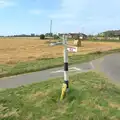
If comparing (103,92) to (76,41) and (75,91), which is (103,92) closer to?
(75,91)

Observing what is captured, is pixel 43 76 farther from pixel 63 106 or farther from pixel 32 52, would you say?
pixel 32 52

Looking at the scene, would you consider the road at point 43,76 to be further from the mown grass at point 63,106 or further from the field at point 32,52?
the field at point 32,52

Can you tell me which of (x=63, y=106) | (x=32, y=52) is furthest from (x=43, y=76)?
(x=32, y=52)

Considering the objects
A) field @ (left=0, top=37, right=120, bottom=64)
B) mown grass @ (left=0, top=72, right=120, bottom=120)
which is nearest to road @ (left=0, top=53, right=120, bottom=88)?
mown grass @ (left=0, top=72, right=120, bottom=120)

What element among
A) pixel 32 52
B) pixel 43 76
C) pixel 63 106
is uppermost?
pixel 63 106

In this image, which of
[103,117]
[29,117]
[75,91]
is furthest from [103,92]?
[29,117]

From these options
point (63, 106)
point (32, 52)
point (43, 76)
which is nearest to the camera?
point (63, 106)

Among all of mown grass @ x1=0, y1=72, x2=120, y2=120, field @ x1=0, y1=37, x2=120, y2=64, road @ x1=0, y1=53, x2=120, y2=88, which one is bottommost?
field @ x1=0, y1=37, x2=120, y2=64

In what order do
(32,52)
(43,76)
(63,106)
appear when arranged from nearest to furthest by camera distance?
(63,106) < (43,76) < (32,52)

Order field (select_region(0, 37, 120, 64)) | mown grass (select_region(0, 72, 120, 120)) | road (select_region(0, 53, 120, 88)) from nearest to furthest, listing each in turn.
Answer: mown grass (select_region(0, 72, 120, 120)), road (select_region(0, 53, 120, 88)), field (select_region(0, 37, 120, 64))

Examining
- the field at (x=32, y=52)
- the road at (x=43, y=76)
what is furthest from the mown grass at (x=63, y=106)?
the field at (x=32, y=52)

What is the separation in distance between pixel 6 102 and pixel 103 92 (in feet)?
7.84

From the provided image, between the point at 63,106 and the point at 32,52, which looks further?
the point at 32,52

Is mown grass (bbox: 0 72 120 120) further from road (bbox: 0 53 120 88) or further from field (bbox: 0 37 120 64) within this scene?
field (bbox: 0 37 120 64)
